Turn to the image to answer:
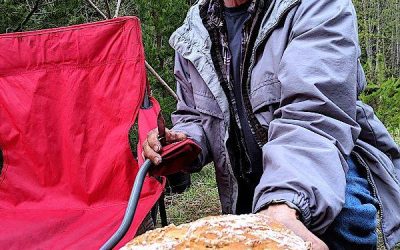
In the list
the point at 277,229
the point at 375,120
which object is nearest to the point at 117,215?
the point at 375,120

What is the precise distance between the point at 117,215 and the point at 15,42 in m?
1.06

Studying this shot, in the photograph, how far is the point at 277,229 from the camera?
911mm

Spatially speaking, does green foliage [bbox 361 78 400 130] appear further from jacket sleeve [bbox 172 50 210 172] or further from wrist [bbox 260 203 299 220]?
wrist [bbox 260 203 299 220]

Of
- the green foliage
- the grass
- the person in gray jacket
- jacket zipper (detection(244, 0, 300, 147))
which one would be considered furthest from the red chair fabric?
the green foliage

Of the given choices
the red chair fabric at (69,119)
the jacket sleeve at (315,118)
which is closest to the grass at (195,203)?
the red chair fabric at (69,119)

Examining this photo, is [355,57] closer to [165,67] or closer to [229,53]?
[229,53]

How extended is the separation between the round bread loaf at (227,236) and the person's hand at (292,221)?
0.22ft

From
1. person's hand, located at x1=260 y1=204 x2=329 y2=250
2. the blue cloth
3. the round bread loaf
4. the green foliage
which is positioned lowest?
the green foliage

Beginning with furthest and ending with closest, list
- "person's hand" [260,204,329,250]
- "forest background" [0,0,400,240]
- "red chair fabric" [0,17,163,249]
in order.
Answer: "forest background" [0,0,400,240], "red chair fabric" [0,17,163,249], "person's hand" [260,204,329,250]

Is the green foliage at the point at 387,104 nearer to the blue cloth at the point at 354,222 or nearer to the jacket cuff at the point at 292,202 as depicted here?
the blue cloth at the point at 354,222

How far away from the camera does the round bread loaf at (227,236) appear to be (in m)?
0.87

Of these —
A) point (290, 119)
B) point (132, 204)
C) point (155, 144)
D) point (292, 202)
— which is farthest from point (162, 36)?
point (292, 202)

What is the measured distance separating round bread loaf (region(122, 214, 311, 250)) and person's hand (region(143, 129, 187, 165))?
2.50 feet

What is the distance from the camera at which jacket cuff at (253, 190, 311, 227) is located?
41.4 inches
